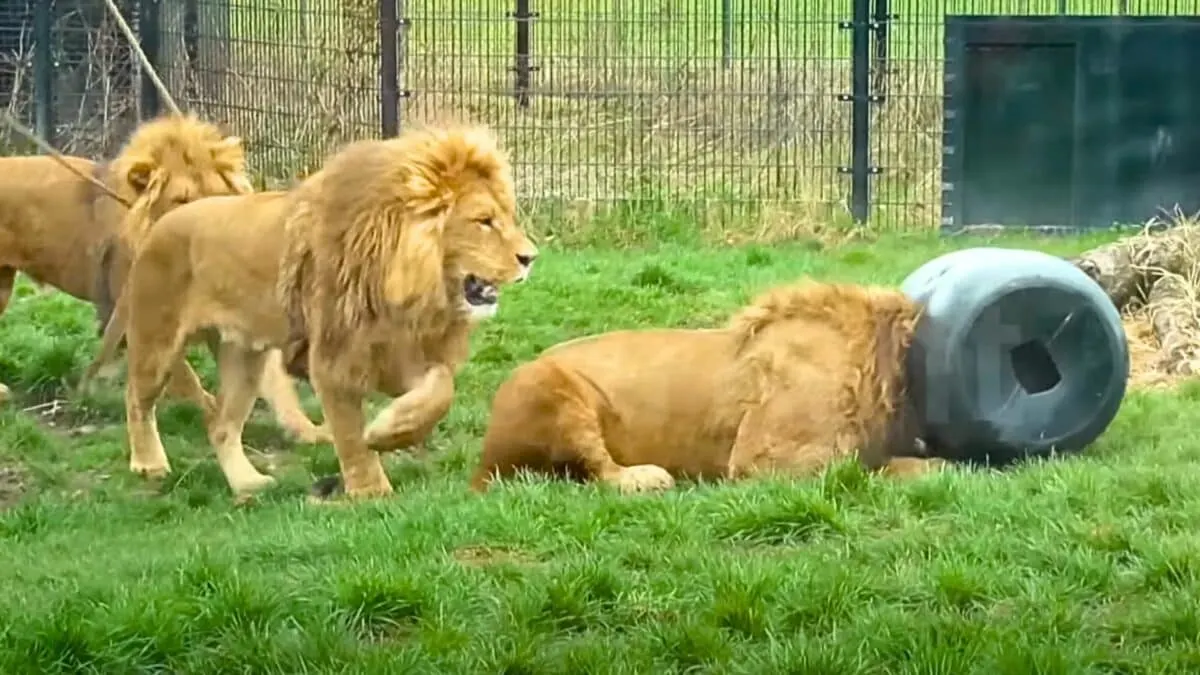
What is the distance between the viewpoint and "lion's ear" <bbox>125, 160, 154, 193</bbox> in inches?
343

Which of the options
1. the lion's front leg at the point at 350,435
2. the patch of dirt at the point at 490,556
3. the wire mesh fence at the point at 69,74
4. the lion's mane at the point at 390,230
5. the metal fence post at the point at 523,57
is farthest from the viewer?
the wire mesh fence at the point at 69,74

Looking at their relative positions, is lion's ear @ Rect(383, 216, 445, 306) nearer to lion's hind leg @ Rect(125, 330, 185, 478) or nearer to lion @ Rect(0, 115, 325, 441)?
lion's hind leg @ Rect(125, 330, 185, 478)

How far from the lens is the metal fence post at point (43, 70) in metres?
15.4

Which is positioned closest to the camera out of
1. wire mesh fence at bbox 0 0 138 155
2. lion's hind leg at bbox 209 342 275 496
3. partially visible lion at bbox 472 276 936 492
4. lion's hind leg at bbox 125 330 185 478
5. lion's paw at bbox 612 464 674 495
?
lion's paw at bbox 612 464 674 495

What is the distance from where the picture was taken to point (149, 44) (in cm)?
1454

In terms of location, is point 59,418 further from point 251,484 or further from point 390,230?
point 390,230

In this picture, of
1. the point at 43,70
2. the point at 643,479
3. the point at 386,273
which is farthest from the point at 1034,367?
the point at 43,70

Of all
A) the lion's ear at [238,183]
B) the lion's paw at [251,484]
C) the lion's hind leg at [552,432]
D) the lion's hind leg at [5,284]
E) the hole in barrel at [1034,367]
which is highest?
the lion's ear at [238,183]

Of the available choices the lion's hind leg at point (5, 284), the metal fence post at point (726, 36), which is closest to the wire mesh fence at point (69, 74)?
A: the metal fence post at point (726, 36)

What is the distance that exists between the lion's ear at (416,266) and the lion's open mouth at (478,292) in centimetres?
10

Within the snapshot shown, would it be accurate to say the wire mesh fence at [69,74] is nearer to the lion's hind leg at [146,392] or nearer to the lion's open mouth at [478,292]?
the lion's hind leg at [146,392]

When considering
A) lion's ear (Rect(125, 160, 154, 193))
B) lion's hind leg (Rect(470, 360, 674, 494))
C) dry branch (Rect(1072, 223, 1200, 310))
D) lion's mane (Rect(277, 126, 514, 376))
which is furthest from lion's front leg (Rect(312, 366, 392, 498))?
dry branch (Rect(1072, 223, 1200, 310))

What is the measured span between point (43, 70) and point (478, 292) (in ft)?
31.6

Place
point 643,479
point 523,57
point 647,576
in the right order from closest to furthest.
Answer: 1. point 647,576
2. point 643,479
3. point 523,57
